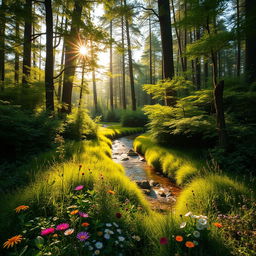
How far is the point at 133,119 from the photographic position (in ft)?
55.2

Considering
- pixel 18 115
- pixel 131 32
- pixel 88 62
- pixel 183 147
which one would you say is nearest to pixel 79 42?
pixel 88 62

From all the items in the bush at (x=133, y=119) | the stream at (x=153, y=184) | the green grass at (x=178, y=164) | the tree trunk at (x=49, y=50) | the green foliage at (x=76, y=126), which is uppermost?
the tree trunk at (x=49, y=50)

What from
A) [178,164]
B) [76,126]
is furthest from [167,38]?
[76,126]

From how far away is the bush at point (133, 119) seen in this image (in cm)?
1679

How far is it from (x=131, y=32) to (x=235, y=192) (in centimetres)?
1944

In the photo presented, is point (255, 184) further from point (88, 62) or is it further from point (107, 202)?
point (88, 62)

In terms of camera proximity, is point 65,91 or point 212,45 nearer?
point 212,45

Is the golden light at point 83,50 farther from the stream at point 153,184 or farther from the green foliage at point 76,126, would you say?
the stream at point 153,184

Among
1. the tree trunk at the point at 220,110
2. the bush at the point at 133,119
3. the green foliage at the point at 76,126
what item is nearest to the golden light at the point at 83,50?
the green foliage at the point at 76,126

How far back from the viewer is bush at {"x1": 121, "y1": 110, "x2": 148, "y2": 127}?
16788 mm

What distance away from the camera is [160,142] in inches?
260

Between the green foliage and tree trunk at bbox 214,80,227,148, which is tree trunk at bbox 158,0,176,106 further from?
the green foliage

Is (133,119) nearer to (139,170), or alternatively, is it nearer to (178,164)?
(139,170)

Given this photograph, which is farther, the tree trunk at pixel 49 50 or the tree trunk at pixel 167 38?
the tree trunk at pixel 167 38
